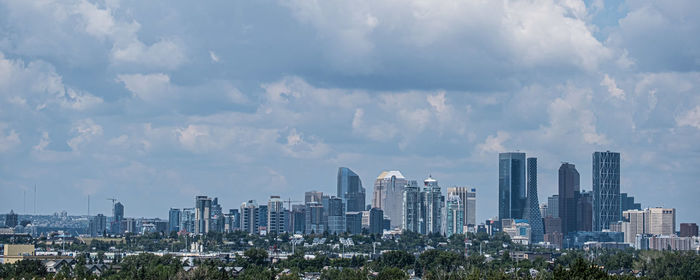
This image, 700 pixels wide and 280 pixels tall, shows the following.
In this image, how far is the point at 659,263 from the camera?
191500 millimetres

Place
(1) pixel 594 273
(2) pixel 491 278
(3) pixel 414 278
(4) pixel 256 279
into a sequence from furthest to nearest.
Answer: (3) pixel 414 278 < (4) pixel 256 279 < (2) pixel 491 278 < (1) pixel 594 273

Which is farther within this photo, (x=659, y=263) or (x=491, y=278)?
(x=659, y=263)

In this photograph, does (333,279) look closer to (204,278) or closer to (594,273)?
(204,278)

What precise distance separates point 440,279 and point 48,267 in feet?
227

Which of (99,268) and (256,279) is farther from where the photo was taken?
(99,268)

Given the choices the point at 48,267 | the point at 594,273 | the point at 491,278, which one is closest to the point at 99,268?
the point at 48,267

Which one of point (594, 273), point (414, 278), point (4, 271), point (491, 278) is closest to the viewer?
point (594, 273)

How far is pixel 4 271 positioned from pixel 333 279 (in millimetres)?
47877

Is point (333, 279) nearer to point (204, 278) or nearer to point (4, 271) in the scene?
point (204, 278)

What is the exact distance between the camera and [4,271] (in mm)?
168000

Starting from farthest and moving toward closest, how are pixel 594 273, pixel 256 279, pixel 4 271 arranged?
pixel 4 271, pixel 256 279, pixel 594 273

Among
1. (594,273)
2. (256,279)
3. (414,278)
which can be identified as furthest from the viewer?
(414,278)

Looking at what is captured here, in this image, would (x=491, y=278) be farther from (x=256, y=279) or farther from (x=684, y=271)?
(x=684, y=271)

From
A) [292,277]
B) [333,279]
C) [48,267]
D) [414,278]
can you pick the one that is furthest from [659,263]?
[48,267]
